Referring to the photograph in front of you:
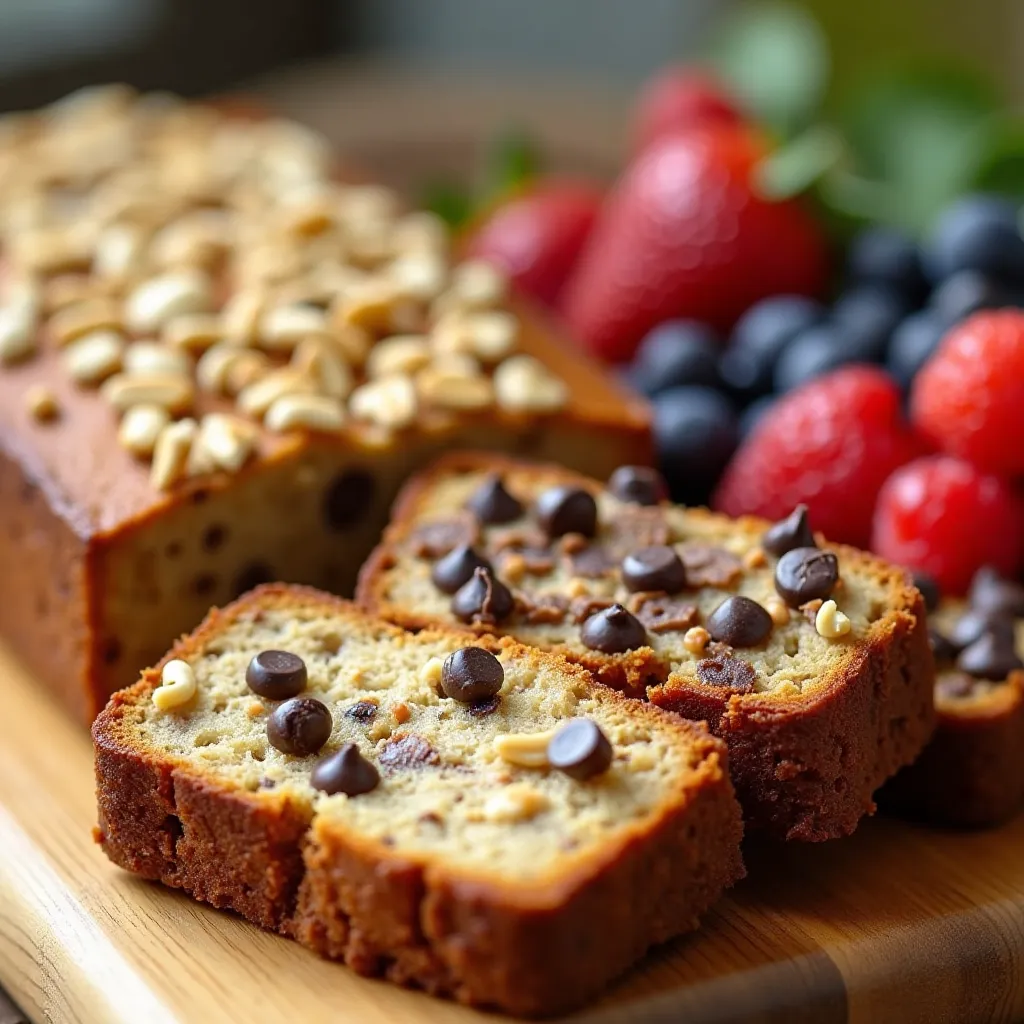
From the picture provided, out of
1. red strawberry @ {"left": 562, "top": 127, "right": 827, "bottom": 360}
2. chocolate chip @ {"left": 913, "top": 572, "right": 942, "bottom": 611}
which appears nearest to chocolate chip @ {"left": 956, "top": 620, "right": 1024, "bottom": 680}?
chocolate chip @ {"left": 913, "top": 572, "right": 942, "bottom": 611}

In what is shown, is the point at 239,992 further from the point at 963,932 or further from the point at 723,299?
the point at 723,299

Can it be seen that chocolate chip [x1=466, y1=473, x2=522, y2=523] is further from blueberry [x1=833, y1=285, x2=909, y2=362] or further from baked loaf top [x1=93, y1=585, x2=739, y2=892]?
blueberry [x1=833, y1=285, x2=909, y2=362]

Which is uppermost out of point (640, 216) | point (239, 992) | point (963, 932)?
point (640, 216)

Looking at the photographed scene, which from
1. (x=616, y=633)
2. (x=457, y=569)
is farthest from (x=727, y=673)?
(x=457, y=569)

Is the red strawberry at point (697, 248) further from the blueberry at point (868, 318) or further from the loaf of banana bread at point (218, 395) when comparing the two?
the loaf of banana bread at point (218, 395)

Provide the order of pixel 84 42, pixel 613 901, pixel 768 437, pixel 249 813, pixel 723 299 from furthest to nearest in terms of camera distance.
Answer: pixel 84 42
pixel 723 299
pixel 768 437
pixel 249 813
pixel 613 901

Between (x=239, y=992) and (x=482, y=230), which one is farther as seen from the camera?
(x=482, y=230)

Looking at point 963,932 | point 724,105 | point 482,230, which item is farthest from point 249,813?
point 724,105
